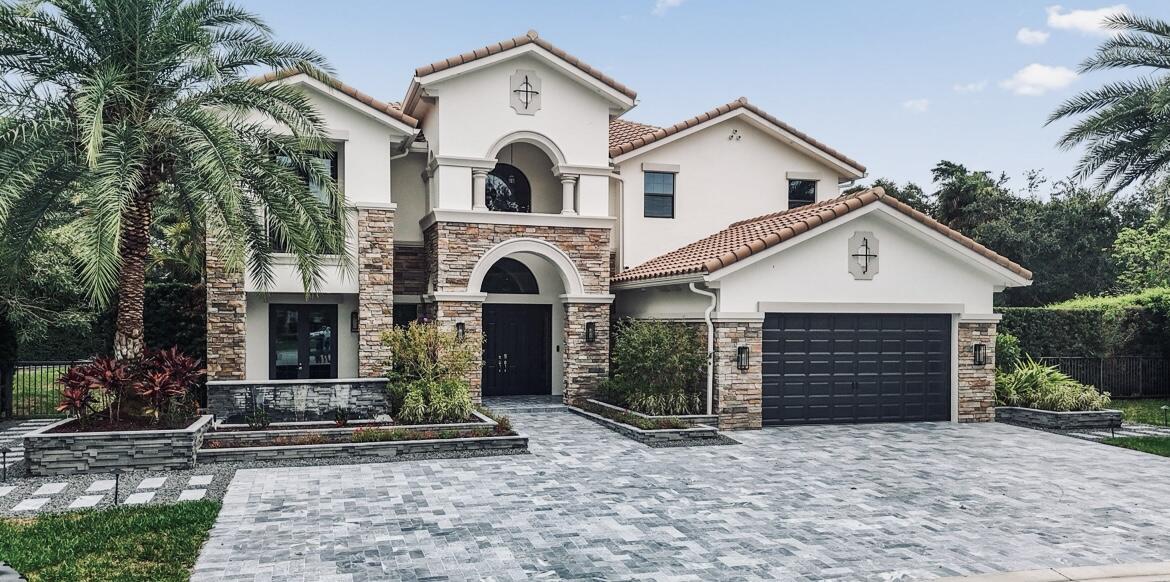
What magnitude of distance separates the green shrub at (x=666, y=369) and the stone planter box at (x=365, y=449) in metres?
3.71

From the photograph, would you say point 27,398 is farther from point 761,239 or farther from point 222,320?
point 761,239

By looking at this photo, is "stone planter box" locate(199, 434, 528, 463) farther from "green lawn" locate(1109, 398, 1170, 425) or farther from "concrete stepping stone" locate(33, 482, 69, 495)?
"green lawn" locate(1109, 398, 1170, 425)

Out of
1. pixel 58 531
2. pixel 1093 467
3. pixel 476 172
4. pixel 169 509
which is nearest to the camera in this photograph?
pixel 58 531

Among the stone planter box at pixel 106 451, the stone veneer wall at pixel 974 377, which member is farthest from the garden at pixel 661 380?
the stone planter box at pixel 106 451

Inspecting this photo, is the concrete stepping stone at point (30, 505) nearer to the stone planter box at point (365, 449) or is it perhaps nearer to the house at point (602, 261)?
the stone planter box at point (365, 449)

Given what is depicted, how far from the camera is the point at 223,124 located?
13.0 meters

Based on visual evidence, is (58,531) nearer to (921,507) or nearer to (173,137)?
(173,137)

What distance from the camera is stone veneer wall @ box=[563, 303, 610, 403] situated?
1928 cm

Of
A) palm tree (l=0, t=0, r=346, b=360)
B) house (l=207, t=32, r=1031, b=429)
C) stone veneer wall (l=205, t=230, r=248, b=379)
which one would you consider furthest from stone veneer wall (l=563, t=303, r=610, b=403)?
stone veneer wall (l=205, t=230, r=248, b=379)

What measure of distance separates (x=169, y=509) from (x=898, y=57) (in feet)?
96.5

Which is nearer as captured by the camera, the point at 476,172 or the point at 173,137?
the point at 173,137

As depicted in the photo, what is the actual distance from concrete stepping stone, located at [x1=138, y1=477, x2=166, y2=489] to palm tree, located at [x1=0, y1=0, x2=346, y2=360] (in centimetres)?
253

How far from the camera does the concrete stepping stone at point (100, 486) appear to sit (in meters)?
10.8

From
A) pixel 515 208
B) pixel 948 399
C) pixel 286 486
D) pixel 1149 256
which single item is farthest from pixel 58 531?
pixel 1149 256
